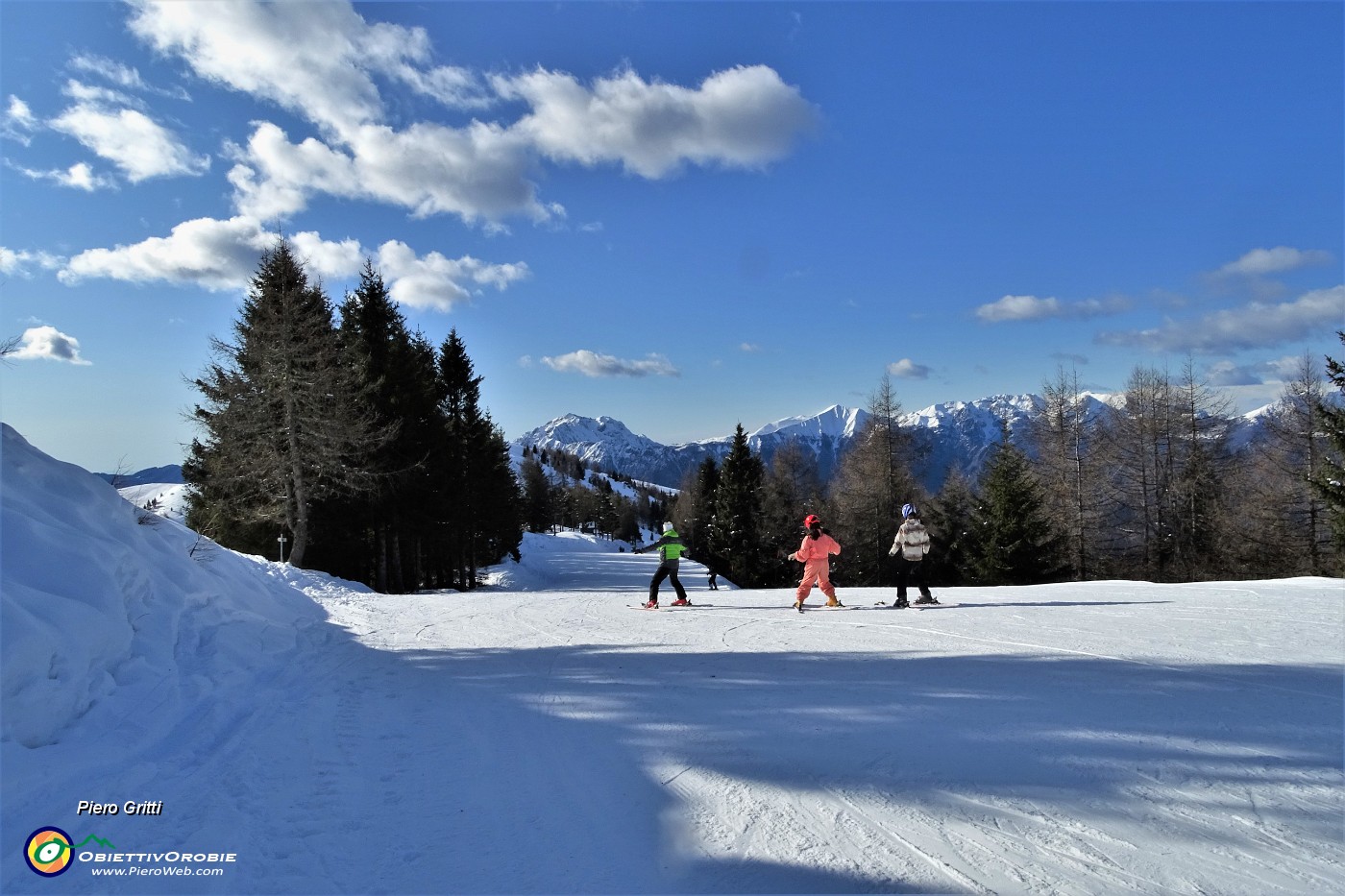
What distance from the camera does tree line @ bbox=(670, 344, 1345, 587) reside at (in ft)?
95.0

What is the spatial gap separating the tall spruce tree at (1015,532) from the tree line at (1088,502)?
59mm

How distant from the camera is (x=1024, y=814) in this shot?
12.2ft

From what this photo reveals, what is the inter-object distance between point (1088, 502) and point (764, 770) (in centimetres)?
3556

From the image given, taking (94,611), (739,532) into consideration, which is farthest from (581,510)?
(94,611)

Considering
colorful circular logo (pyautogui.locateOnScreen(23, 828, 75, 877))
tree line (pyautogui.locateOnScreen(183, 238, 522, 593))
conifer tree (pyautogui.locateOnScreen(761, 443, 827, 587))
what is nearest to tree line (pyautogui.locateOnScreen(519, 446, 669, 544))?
conifer tree (pyautogui.locateOnScreen(761, 443, 827, 587))

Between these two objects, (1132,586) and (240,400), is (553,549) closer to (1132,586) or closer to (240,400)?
(240,400)

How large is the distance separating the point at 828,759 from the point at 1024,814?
1242mm

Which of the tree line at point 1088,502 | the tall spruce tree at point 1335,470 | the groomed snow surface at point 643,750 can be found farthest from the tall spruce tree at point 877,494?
the groomed snow surface at point 643,750

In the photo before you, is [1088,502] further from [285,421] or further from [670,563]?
[285,421]

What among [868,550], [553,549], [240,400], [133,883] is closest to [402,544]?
[240,400]

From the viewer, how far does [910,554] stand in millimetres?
12234

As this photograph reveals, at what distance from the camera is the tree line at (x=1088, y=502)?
28953mm

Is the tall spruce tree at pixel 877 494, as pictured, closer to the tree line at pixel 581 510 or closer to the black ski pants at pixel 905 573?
the black ski pants at pixel 905 573

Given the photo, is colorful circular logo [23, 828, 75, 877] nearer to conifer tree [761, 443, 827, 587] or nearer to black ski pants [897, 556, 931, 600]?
black ski pants [897, 556, 931, 600]
